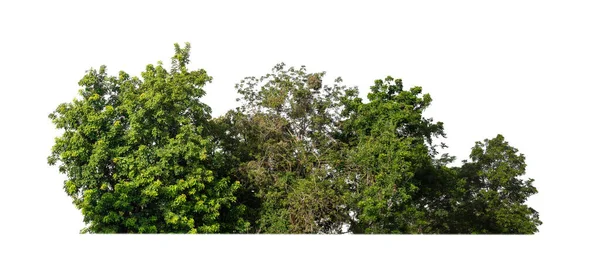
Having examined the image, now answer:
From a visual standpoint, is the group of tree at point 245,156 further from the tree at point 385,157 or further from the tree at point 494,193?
the tree at point 494,193

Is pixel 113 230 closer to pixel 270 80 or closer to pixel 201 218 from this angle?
pixel 201 218

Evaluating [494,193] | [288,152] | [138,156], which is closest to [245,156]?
[288,152]

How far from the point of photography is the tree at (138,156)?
1387cm

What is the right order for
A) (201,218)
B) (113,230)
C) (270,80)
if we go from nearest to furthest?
(113,230)
(201,218)
(270,80)

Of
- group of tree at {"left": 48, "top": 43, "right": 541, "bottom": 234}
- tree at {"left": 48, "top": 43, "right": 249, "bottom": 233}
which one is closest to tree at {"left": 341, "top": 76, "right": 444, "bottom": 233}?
group of tree at {"left": 48, "top": 43, "right": 541, "bottom": 234}

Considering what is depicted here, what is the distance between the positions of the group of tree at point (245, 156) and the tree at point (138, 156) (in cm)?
3

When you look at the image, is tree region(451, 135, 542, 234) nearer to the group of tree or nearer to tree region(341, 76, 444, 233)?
the group of tree

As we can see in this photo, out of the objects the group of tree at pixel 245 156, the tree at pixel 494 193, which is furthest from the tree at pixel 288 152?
the tree at pixel 494 193

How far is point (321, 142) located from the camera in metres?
16.6

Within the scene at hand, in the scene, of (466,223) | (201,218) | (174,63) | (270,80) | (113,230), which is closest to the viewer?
(113,230)

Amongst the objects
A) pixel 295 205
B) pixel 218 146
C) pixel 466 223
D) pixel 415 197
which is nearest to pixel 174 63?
pixel 218 146

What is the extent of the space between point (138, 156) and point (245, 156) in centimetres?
359

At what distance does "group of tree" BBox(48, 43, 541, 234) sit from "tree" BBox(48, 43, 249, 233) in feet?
0.10

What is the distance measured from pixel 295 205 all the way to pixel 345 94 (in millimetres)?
4216
